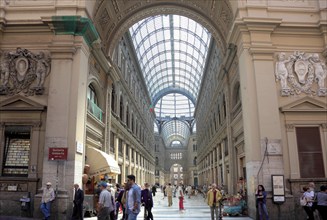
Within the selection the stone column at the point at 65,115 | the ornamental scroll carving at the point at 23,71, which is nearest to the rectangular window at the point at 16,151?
the stone column at the point at 65,115

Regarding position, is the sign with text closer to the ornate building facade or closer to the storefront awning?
the ornate building facade

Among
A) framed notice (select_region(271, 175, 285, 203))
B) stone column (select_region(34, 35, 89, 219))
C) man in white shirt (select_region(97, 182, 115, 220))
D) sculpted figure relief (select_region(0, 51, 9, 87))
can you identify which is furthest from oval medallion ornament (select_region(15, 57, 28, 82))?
framed notice (select_region(271, 175, 285, 203))

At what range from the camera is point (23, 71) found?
47.4 feet

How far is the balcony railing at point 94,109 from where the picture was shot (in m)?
17.0

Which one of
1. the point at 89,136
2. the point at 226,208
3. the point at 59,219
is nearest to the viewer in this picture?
the point at 59,219

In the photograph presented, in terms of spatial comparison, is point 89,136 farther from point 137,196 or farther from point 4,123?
point 137,196

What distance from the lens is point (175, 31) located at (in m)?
39.7

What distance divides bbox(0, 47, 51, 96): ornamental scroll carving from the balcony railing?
3.25 metres

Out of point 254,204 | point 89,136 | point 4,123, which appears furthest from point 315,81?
point 4,123

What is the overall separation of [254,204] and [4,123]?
36.9 ft

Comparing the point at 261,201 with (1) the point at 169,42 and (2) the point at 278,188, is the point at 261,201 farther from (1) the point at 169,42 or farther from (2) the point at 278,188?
(1) the point at 169,42

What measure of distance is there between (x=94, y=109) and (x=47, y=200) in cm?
713

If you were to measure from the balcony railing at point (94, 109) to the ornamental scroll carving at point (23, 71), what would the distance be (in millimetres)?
3246

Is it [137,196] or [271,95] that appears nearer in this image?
[137,196]
